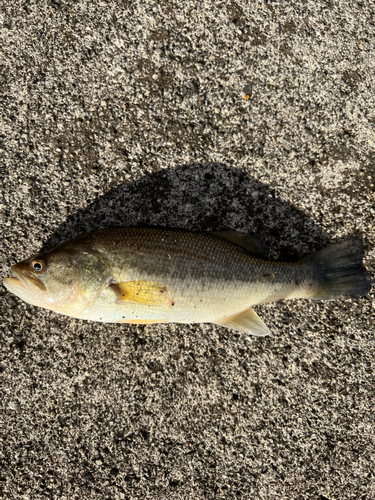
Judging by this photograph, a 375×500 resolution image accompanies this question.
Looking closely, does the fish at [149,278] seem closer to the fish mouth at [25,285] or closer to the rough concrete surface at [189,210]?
the fish mouth at [25,285]

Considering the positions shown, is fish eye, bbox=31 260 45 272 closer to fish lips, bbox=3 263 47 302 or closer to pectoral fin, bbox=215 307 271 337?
fish lips, bbox=3 263 47 302

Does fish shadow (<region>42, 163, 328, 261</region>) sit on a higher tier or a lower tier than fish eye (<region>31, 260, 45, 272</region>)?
higher

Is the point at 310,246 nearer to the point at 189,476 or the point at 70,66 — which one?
the point at 189,476

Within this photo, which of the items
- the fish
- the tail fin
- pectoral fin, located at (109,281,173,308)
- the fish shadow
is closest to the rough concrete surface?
the fish shadow

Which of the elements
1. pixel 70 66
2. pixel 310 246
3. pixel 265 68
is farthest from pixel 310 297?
pixel 70 66

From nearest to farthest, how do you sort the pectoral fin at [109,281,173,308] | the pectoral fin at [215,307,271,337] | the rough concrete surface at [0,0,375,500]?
the pectoral fin at [109,281,173,308] < the pectoral fin at [215,307,271,337] < the rough concrete surface at [0,0,375,500]

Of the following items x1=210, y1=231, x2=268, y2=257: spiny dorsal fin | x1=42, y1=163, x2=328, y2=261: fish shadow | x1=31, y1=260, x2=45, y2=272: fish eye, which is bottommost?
x1=31, y1=260, x2=45, y2=272: fish eye
